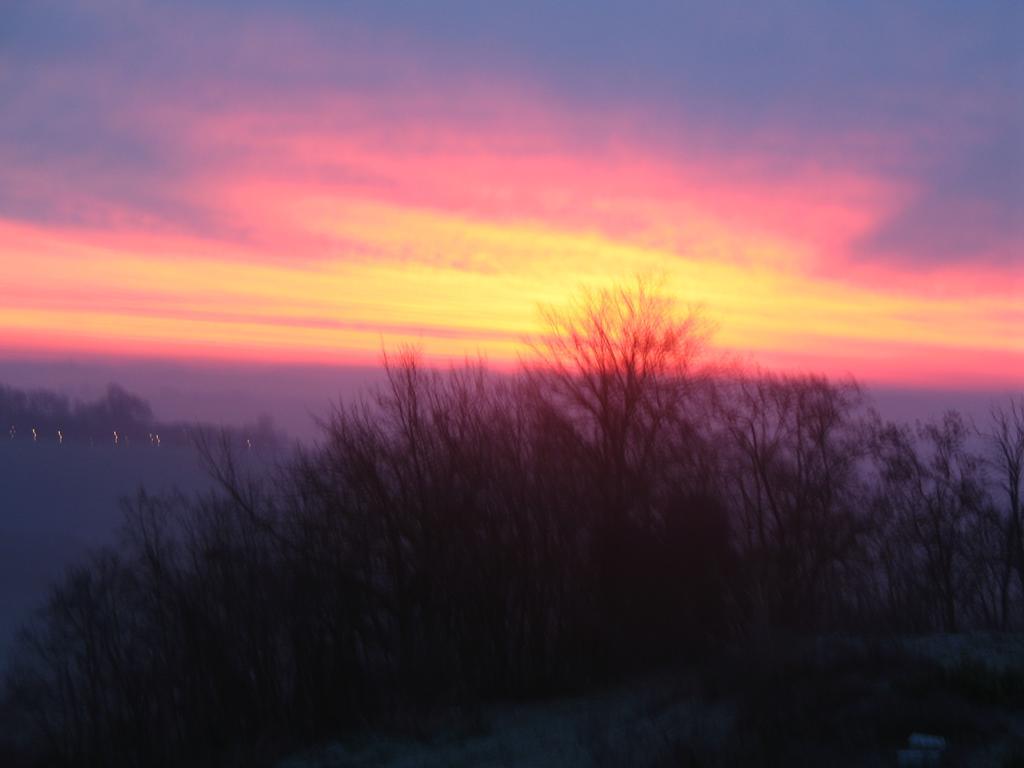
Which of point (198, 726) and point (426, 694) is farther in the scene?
point (198, 726)

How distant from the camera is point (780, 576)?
3422 cm

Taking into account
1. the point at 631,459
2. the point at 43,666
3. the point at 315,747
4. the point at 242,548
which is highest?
the point at 631,459

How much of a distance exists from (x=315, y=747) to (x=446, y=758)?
12.9ft

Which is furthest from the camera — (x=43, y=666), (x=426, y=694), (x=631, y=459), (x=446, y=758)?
(x=43, y=666)

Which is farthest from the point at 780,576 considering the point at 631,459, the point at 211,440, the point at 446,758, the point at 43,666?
the point at 43,666

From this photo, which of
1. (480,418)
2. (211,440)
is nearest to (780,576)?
(480,418)

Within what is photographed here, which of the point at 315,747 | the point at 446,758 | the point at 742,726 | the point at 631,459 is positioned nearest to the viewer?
the point at 742,726

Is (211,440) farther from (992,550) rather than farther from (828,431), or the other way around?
(992,550)

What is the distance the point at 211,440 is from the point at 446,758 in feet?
51.3

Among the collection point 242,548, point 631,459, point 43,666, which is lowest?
point 43,666

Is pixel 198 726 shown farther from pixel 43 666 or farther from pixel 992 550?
pixel 992 550

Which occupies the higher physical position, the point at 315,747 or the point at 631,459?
the point at 631,459

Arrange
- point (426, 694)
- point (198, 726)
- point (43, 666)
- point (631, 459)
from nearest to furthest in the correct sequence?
point (426, 694)
point (198, 726)
point (631, 459)
point (43, 666)

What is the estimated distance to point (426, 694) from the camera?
2200cm
